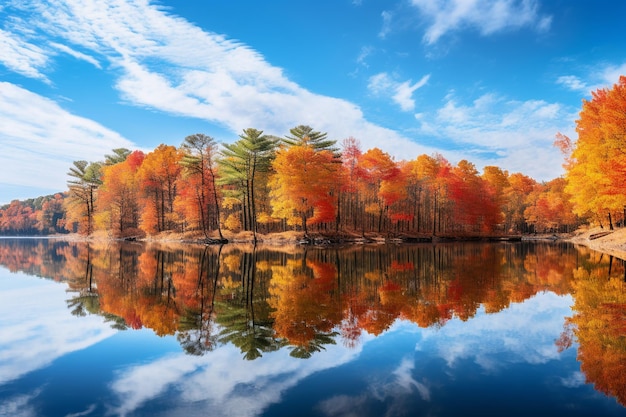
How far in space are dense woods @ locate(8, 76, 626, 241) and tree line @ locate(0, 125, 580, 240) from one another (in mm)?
167

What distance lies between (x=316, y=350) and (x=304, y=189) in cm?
3817

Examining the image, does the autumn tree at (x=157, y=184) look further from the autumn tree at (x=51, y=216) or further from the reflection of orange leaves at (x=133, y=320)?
the autumn tree at (x=51, y=216)

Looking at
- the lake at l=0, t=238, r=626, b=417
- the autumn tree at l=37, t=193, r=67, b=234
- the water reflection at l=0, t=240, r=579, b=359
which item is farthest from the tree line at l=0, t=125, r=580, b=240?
the autumn tree at l=37, t=193, r=67, b=234

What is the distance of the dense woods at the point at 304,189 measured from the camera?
45.2m

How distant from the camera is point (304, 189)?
148ft

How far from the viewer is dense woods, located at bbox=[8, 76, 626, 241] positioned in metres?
45.2

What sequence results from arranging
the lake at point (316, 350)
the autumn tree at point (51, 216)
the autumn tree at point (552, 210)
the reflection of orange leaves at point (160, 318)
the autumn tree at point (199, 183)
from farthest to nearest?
the autumn tree at point (51, 216), the autumn tree at point (552, 210), the autumn tree at point (199, 183), the reflection of orange leaves at point (160, 318), the lake at point (316, 350)

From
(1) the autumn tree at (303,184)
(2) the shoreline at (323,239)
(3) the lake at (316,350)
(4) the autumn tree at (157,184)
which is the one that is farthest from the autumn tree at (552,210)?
(3) the lake at (316,350)

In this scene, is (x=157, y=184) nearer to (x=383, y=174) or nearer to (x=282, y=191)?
(x=282, y=191)

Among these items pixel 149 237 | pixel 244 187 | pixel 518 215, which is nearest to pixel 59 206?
pixel 149 237

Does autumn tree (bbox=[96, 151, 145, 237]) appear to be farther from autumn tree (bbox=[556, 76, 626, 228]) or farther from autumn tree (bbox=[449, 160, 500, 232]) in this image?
autumn tree (bbox=[556, 76, 626, 228])

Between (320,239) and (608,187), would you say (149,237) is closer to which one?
(320,239)

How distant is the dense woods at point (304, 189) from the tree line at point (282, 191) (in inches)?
6.6

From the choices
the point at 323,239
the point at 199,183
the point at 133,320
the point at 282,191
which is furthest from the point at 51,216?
the point at 133,320
